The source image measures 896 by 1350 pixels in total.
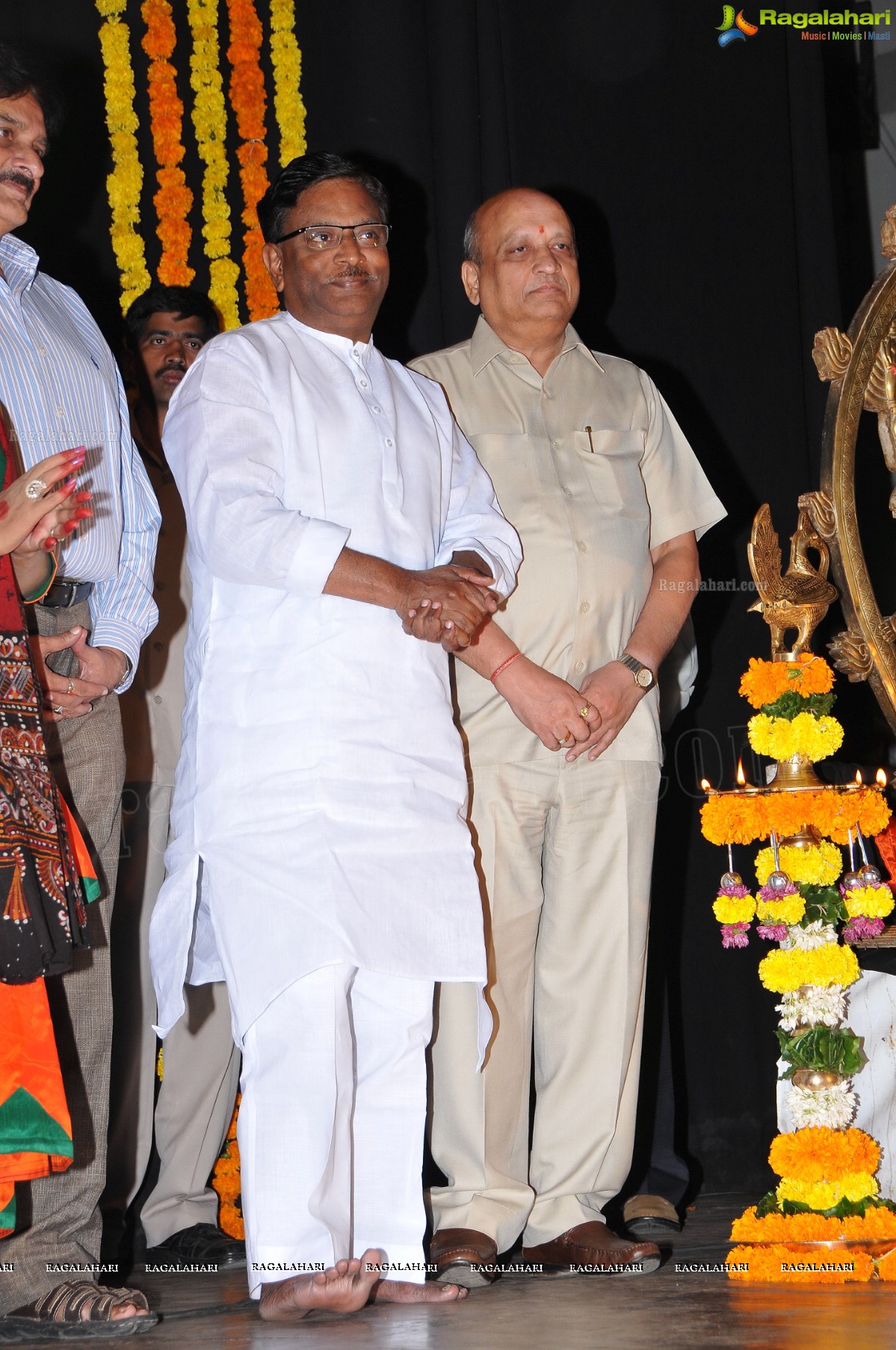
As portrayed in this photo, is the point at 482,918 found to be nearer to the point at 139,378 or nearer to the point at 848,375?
the point at 848,375

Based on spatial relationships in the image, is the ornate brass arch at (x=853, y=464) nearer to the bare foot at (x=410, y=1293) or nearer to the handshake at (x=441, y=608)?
the handshake at (x=441, y=608)

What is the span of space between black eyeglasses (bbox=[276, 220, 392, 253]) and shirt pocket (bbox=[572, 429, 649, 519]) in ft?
1.94

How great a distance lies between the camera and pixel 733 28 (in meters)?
4.32

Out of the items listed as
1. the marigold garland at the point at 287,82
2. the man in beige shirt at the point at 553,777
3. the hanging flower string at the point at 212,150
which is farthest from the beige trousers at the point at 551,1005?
the marigold garland at the point at 287,82

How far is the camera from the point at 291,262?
2689mm

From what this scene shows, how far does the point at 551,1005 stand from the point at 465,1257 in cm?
49

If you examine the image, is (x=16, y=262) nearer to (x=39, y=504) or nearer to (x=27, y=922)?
(x=39, y=504)

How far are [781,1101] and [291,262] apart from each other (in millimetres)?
1818

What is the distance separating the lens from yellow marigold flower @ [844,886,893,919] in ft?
8.90

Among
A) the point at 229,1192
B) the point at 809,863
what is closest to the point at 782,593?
the point at 809,863

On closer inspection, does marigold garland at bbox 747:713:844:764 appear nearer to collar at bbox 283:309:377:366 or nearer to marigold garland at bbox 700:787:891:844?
marigold garland at bbox 700:787:891:844

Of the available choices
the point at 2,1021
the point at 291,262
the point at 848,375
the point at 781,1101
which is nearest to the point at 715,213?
the point at 848,375

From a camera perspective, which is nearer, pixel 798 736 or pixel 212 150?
pixel 798 736

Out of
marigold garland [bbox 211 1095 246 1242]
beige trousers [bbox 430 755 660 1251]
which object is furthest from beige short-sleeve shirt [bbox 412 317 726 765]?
marigold garland [bbox 211 1095 246 1242]
